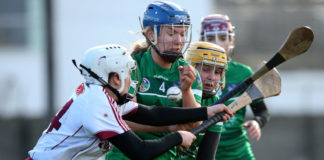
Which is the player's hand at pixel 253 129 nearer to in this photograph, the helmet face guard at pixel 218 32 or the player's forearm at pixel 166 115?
the helmet face guard at pixel 218 32

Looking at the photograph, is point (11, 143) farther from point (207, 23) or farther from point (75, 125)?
point (75, 125)

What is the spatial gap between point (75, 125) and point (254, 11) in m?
9.80

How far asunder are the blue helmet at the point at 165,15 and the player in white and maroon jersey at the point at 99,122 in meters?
0.66

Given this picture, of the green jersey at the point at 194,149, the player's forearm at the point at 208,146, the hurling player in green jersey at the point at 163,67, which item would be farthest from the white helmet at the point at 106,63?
the green jersey at the point at 194,149

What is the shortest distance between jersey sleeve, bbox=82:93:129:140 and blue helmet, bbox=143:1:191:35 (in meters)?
0.94

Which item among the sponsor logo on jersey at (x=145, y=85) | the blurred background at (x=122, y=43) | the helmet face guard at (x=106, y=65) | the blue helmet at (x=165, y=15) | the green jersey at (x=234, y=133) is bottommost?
the blurred background at (x=122, y=43)

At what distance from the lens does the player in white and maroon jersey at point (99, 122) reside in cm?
448

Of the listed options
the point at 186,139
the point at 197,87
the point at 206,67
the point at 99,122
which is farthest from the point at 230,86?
the point at 99,122

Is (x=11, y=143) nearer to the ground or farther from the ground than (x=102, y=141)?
nearer to the ground

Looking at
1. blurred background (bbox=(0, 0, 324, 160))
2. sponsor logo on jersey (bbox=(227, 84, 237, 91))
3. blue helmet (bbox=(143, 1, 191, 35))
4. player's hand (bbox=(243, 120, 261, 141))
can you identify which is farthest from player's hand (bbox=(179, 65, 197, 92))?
blurred background (bbox=(0, 0, 324, 160))

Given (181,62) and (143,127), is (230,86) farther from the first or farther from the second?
(143,127)

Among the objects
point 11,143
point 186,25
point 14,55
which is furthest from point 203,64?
point 14,55

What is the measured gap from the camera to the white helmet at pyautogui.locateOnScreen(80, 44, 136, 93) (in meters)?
4.57

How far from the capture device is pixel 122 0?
41.0 feet
